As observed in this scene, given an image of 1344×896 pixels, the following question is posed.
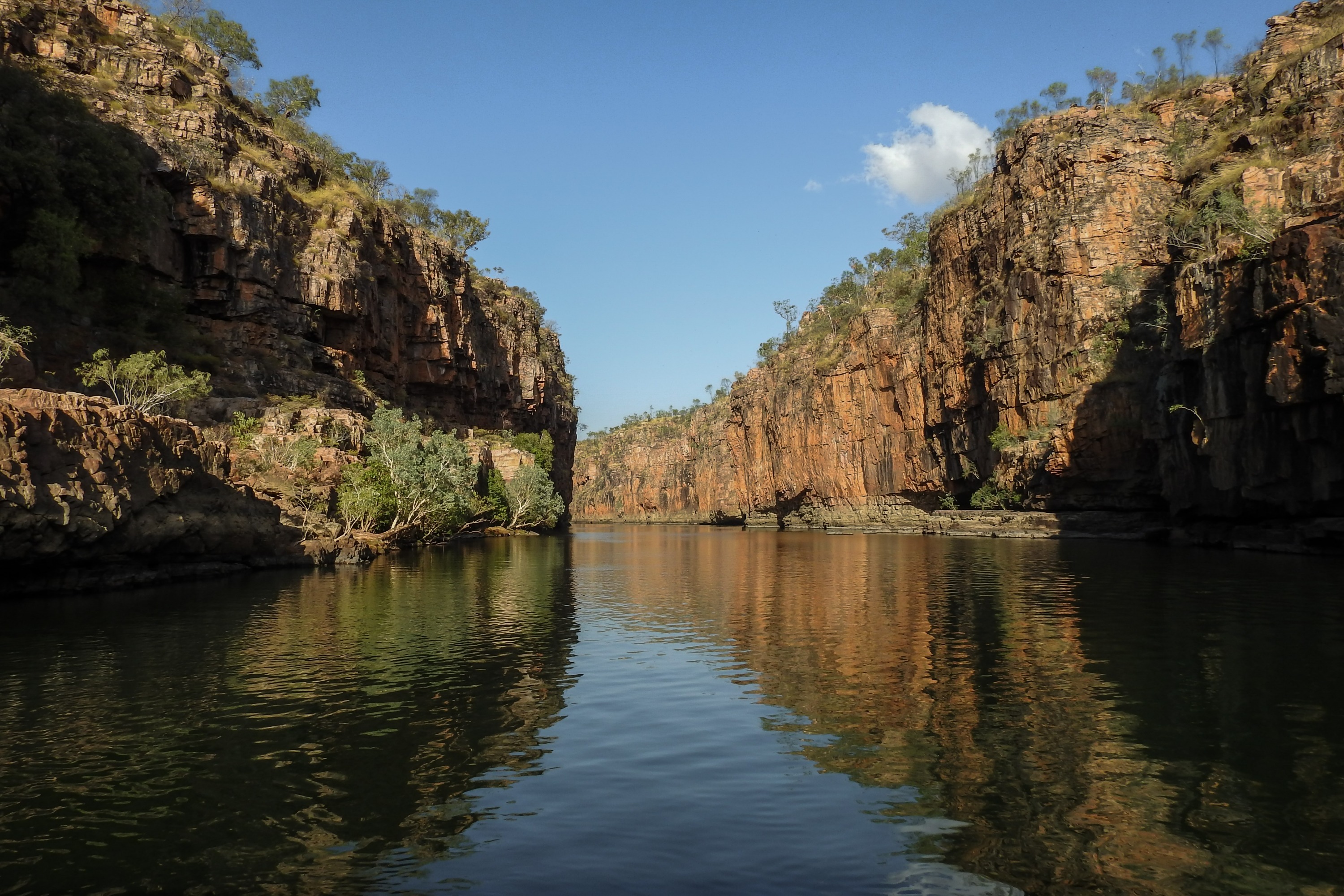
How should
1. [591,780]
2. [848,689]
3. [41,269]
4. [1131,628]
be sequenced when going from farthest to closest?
[41,269]
[1131,628]
[848,689]
[591,780]

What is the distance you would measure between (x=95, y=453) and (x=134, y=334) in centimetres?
3164

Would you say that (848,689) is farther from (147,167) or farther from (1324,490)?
(147,167)

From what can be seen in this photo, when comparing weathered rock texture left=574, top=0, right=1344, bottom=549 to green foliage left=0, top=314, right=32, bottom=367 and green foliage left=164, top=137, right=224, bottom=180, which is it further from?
green foliage left=164, top=137, right=224, bottom=180

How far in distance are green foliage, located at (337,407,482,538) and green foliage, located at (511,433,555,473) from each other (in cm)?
3762

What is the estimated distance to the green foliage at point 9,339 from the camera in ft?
105

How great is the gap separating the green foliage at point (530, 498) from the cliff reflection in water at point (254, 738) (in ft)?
203

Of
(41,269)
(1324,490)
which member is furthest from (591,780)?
(41,269)

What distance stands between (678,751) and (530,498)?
77.3m

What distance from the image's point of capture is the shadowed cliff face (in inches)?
2386

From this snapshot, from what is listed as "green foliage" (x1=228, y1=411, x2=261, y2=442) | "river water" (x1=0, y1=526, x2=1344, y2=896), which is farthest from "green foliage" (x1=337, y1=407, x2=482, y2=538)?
"river water" (x1=0, y1=526, x2=1344, y2=896)

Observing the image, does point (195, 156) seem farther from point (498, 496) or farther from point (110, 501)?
point (110, 501)

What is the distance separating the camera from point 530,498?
88.2m

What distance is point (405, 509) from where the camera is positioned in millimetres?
54188

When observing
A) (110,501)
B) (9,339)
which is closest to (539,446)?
(9,339)
